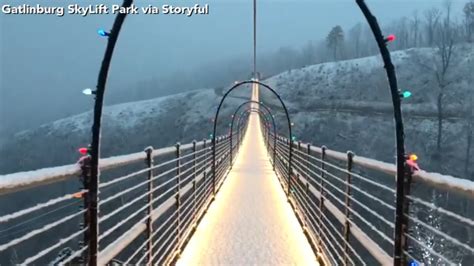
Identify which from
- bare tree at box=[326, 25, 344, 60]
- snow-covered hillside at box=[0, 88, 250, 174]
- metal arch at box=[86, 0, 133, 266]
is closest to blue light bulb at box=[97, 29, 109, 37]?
metal arch at box=[86, 0, 133, 266]

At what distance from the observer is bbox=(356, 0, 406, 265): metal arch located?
2539 mm

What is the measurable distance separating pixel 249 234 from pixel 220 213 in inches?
63.1

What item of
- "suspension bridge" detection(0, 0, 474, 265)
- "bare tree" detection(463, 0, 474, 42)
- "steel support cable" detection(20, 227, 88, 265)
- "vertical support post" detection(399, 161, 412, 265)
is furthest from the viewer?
"bare tree" detection(463, 0, 474, 42)

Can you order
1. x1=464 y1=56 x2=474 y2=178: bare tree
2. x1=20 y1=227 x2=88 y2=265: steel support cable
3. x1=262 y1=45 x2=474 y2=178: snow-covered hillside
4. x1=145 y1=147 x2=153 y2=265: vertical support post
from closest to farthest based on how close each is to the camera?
x1=20 y1=227 x2=88 y2=265: steel support cable
x1=145 y1=147 x2=153 y2=265: vertical support post
x1=464 y1=56 x2=474 y2=178: bare tree
x1=262 y1=45 x2=474 y2=178: snow-covered hillside

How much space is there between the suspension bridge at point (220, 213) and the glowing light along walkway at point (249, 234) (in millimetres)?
13

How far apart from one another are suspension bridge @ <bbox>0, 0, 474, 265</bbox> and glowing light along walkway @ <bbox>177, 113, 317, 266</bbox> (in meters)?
0.01

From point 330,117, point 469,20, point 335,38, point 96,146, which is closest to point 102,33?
point 96,146

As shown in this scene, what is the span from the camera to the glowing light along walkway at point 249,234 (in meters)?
5.21

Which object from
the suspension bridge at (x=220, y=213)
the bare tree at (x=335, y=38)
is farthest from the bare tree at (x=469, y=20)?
the suspension bridge at (x=220, y=213)

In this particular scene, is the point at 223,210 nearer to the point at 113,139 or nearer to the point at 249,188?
the point at 249,188

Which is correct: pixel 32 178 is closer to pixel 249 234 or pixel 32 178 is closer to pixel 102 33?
pixel 102 33

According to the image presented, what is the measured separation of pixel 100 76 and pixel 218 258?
2876 millimetres

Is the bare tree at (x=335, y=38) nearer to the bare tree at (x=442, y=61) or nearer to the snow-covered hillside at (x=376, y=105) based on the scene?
the snow-covered hillside at (x=376, y=105)

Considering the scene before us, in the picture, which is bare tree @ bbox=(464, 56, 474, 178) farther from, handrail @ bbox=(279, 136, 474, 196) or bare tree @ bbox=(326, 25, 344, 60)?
handrail @ bbox=(279, 136, 474, 196)
